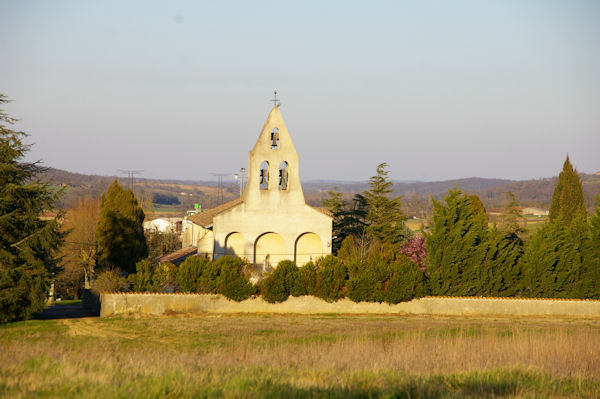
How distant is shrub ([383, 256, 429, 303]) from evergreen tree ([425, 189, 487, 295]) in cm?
148

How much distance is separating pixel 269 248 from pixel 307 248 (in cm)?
219

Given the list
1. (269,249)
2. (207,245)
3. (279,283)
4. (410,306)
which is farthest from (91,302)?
(410,306)

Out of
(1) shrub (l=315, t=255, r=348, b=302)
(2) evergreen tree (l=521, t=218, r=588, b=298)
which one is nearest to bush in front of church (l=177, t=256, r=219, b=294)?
(1) shrub (l=315, t=255, r=348, b=302)

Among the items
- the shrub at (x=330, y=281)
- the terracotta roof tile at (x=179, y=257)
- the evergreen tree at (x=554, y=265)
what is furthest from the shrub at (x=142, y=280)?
the evergreen tree at (x=554, y=265)

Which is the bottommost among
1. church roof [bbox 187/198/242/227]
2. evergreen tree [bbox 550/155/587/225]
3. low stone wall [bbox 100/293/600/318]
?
low stone wall [bbox 100/293/600/318]

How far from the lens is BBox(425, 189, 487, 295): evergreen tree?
32.4 meters

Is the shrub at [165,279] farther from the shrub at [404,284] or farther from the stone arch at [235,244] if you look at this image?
the shrub at [404,284]

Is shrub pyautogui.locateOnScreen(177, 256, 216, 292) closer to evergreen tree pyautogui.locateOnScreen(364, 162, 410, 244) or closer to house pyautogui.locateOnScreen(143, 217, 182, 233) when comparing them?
evergreen tree pyautogui.locateOnScreen(364, 162, 410, 244)

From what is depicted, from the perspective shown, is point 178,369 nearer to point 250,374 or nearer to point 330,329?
point 250,374

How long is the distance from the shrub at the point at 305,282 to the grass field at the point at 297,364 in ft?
15.0

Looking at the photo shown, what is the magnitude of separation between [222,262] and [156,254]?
25067 mm

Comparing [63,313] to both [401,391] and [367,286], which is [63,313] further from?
[401,391]

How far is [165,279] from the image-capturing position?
1180 inches

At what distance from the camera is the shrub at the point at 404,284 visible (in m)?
30.8
